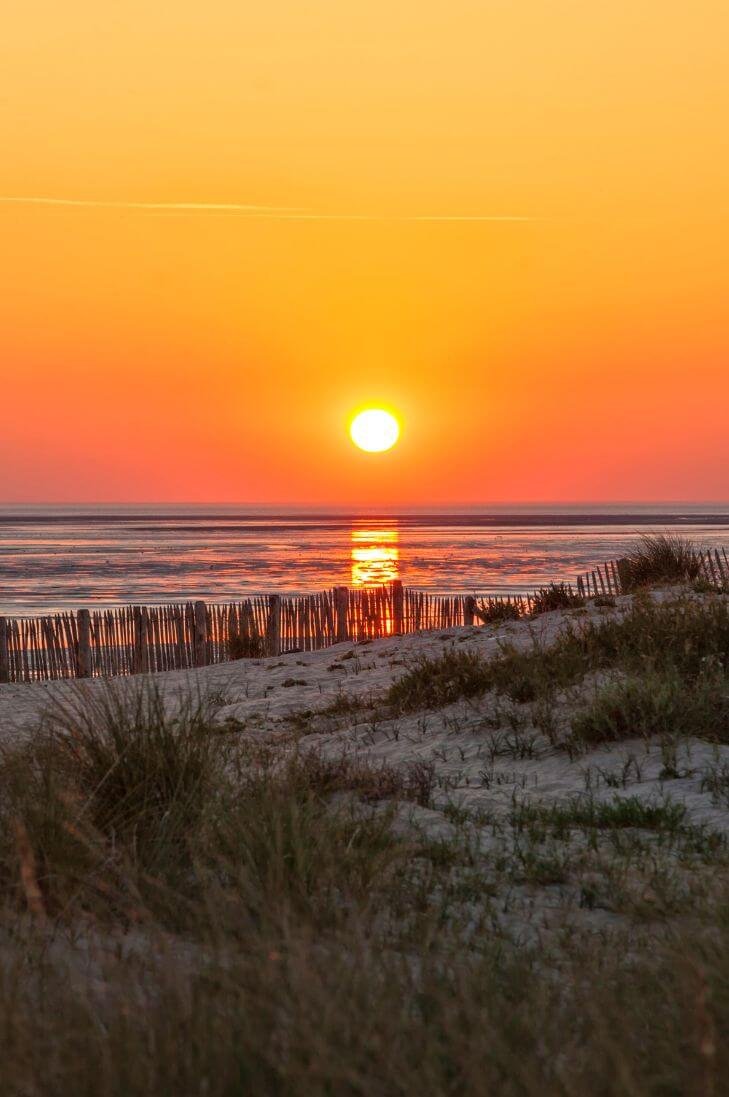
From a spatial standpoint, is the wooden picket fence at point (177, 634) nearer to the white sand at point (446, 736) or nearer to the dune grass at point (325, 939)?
the white sand at point (446, 736)

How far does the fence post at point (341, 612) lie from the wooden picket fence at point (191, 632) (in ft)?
0.05

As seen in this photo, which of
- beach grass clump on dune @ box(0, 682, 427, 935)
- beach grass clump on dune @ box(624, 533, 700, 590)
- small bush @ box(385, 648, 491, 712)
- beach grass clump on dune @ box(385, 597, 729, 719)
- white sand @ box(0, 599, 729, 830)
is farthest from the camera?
beach grass clump on dune @ box(624, 533, 700, 590)

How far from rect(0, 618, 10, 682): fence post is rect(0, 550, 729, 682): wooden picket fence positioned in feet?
0.04

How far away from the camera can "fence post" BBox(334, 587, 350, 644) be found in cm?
1628

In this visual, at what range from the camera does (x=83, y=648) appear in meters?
14.4

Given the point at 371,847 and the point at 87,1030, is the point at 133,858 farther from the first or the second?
the point at 87,1030

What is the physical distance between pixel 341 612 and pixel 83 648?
408cm

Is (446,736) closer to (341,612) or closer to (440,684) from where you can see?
(440,684)

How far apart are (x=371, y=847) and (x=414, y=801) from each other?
51.4 inches

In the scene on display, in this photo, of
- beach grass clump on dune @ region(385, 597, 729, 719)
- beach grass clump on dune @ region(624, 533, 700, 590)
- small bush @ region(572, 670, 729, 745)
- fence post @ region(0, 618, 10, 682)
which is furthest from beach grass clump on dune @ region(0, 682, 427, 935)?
beach grass clump on dune @ region(624, 533, 700, 590)

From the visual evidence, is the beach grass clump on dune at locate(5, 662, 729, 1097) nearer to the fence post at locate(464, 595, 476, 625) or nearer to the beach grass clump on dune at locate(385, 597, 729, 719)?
the beach grass clump on dune at locate(385, 597, 729, 719)

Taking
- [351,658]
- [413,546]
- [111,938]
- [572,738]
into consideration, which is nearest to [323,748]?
[572,738]

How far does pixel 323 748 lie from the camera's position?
24.3 ft

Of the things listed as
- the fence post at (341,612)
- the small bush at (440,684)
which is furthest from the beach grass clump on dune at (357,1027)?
the fence post at (341,612)
